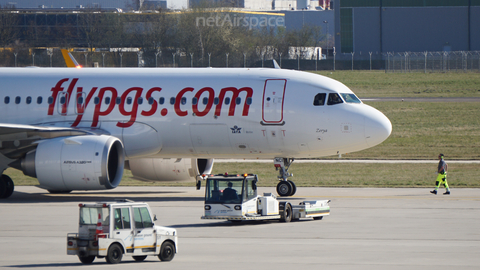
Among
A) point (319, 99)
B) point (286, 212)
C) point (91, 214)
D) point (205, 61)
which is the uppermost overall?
point (205, 61)

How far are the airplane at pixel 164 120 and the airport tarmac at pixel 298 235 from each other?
1733 millimetres

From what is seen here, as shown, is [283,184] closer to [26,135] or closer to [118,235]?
[26,135]

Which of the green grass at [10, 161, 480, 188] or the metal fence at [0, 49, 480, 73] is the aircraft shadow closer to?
the green grass at [10, 161, 480, 188]

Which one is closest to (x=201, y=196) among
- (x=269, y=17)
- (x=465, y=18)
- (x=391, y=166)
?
(x=391, y=166)

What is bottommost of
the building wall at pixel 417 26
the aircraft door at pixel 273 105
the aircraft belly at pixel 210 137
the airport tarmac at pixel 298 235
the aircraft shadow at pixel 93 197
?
the airport tarmac at pixel 298 235

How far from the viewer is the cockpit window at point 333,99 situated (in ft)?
86.3

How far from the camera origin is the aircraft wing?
25750mm

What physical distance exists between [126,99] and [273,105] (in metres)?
5.68

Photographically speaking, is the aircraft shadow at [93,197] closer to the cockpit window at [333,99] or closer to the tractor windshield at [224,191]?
the cockpit window at [333,99]

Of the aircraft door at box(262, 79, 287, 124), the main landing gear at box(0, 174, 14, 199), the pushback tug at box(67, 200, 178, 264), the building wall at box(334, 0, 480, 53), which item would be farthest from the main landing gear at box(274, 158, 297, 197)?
the building wall at box(334, 0, 480, 53)

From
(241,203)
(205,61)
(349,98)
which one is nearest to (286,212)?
(241,203)

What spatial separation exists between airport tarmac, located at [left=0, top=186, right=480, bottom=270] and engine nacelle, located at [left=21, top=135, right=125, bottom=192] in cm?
100

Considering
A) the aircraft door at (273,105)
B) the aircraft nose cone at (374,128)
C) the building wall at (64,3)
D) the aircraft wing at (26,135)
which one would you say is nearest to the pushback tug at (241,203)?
the aircraft door at (273,105)

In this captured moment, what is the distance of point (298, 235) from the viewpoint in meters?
18.6
